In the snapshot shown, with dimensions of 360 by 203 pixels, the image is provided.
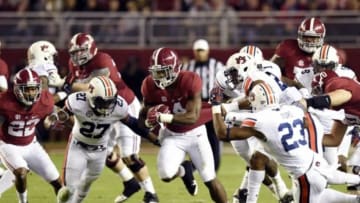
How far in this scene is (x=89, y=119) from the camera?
889cm

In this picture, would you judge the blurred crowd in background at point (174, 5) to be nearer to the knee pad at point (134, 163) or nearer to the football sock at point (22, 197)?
the knee pad at point (134, 163)

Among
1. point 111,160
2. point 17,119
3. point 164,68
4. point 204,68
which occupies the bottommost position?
point 111,160

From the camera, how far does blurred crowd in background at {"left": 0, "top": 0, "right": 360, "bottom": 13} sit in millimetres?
15988

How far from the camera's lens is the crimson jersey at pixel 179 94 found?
898cm

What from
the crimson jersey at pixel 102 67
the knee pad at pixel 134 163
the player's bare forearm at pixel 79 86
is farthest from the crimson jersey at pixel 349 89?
the player's bare forearm at pixel 79 86

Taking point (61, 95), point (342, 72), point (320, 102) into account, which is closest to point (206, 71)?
point (61, 95)

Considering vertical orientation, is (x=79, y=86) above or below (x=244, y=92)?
below

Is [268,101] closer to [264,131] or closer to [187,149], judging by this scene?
[264,131]

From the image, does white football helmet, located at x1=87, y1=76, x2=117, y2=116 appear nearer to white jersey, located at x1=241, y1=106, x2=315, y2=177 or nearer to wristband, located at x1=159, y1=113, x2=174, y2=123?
wristband, located at x1=159, y1=113, x2=174, y2=123

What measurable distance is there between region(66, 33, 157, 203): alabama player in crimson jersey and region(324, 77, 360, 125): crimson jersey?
1.86 meters

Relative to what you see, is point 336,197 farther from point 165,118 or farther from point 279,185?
point 165,118

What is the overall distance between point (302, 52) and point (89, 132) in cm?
272

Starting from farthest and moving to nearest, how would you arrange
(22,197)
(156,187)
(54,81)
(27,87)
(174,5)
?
(174,5)
(156,187)
(54,81)
(27,87)
(22,197)

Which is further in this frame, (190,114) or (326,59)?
(326,59)
